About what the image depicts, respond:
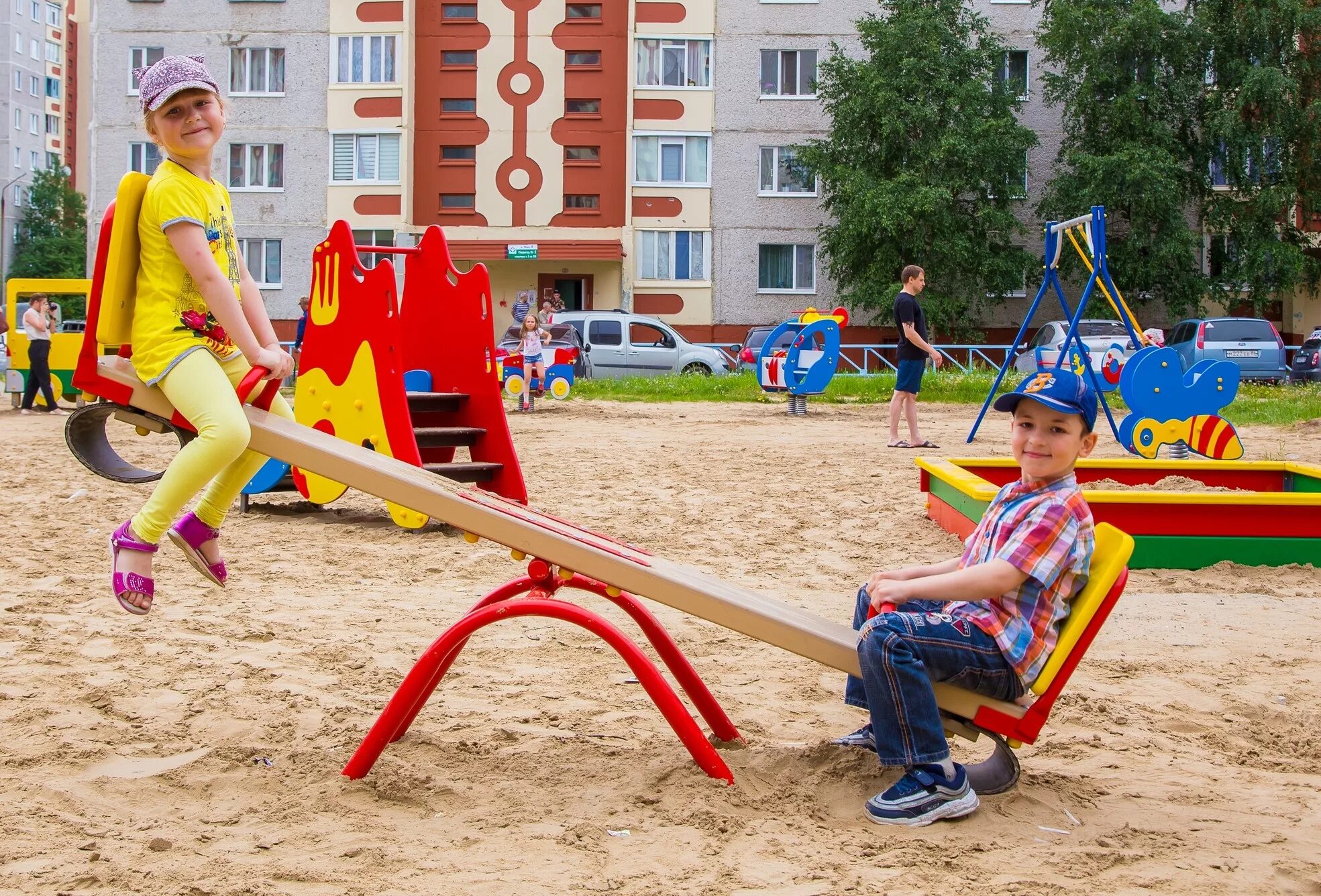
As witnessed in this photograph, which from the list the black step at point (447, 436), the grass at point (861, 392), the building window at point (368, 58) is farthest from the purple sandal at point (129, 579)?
the building window at point (368, 58)

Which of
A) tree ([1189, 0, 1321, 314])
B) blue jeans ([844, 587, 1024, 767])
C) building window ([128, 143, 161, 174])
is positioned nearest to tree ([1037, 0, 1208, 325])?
tree ([1189, 0, 1321, 314])

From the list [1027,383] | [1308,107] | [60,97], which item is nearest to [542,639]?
[1027,383]

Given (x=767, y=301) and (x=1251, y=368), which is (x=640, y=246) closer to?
(x=767, y=301)

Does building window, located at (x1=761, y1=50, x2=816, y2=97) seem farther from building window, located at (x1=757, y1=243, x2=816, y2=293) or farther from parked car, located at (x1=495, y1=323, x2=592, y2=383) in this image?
parked car, located at (x1=495, y1=323, x2=592, y2=383)

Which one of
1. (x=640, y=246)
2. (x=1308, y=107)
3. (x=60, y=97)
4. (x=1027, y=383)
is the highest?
(x=60, y=97)

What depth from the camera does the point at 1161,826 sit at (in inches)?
132

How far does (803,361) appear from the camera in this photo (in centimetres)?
1780

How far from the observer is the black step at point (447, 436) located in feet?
24.7

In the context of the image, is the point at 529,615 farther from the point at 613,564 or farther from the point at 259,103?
the point at 259,103

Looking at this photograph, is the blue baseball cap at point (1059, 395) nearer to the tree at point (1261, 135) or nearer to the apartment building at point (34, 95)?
the tree at point (1261, 135)

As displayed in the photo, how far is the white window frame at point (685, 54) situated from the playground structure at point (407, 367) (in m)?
30.9

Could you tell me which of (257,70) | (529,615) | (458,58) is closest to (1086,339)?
(458,58)

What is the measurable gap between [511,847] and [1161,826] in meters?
1.66

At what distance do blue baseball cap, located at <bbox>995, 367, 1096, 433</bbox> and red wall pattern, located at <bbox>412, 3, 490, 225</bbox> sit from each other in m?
36.2
